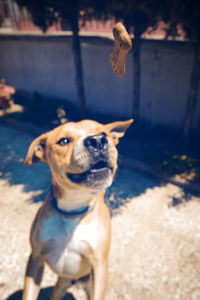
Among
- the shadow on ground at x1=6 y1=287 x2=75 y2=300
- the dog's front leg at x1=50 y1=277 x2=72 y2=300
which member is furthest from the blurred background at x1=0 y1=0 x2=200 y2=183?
the dog's front leg at x1=50 y1=277 x2=72 y2=300

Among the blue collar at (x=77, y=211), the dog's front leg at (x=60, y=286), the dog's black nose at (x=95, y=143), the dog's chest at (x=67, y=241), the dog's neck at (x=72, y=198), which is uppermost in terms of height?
the dog's black nose at (x=95, y=143)

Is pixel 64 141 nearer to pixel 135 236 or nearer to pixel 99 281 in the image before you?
pixel 99 281

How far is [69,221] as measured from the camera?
2381mm

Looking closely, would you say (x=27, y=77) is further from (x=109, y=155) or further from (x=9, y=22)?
(x=109, y=155)

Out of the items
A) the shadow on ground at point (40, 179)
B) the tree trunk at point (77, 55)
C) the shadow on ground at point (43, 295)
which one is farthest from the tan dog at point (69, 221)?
the tree trunk at point (77, 55)

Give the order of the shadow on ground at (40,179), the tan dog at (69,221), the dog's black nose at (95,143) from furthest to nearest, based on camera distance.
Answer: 1. the shadow on ground at (40,179)
2. the tan dog at (69,221)
3. the dog's black nose at (95,143)

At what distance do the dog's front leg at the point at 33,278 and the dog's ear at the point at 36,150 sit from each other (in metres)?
1.05

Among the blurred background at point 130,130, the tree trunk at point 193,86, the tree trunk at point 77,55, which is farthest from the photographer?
the tree trunk at point 77,55

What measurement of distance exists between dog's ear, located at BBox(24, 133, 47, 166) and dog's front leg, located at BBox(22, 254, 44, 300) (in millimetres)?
1047

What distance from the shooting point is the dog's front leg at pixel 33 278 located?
2.46m

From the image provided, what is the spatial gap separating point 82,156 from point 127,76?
299 inches

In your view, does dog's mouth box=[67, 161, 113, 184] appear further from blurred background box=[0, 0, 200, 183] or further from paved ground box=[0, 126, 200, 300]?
blurred background box=[0, 0, 200, 183]

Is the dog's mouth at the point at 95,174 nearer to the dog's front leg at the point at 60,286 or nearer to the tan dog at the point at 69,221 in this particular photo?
the tan dog at the point at 69,221

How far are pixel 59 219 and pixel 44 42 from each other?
34.0ft
